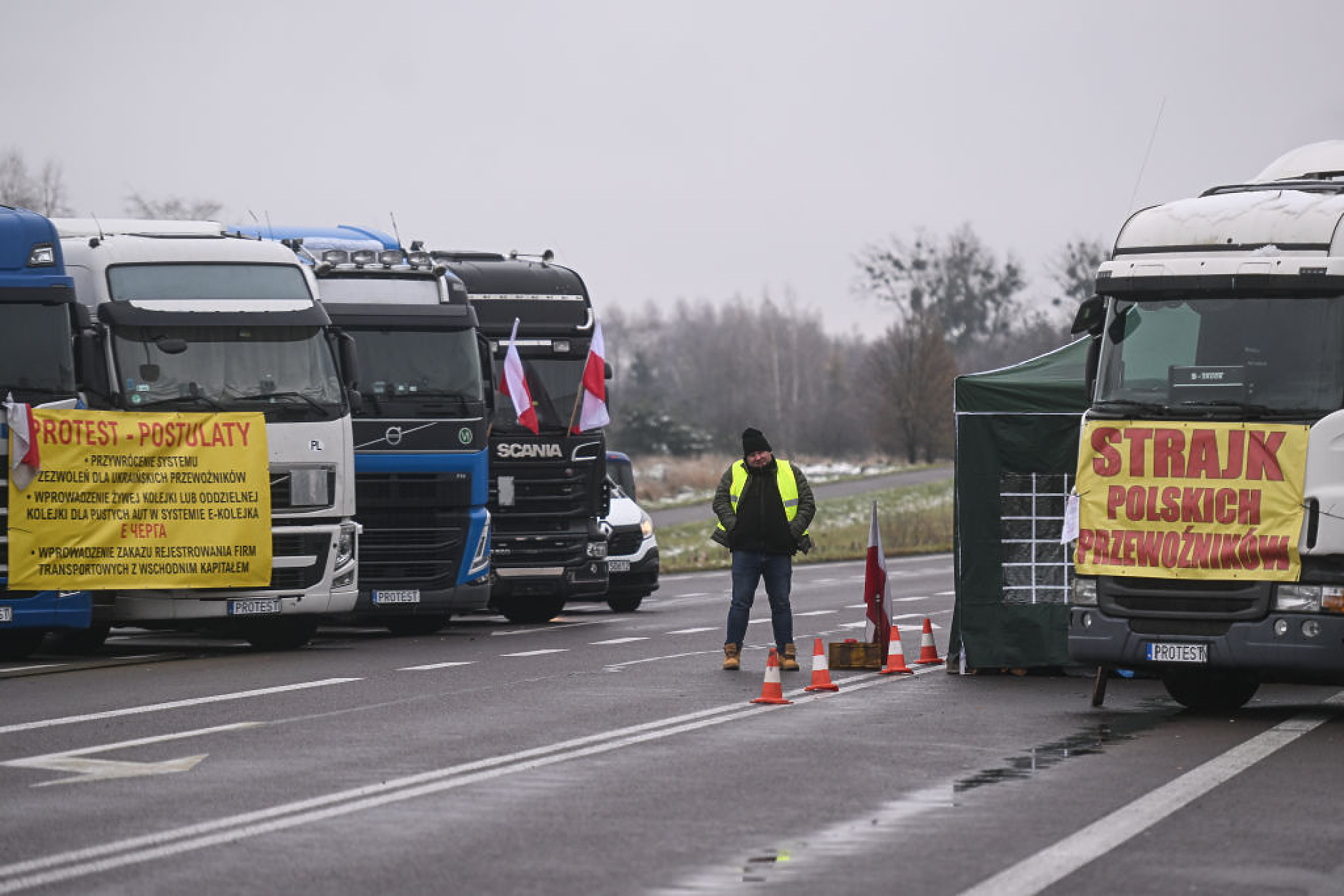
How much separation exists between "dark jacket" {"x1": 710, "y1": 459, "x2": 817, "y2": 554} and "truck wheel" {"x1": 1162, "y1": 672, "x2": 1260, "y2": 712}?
11.6 feet

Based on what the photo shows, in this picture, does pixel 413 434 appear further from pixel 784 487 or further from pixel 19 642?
pixel 784 487

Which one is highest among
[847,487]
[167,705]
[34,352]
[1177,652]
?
[34,352]

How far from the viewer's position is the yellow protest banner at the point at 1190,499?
14.2 m

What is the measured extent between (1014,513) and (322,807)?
8.65 meters

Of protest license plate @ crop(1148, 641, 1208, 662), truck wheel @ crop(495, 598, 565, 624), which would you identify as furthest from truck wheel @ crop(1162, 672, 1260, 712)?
truck wheel @ crop(495, 598, 565, 624)

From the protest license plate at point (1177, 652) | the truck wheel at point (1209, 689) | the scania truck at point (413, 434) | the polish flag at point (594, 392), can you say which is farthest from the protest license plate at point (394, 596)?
the protest license plate at point (1177, 652)

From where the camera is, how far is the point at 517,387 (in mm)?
24703

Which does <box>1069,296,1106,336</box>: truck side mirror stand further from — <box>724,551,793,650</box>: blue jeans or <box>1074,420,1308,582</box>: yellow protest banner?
<box>724,551,793,650</box>: blue jeans

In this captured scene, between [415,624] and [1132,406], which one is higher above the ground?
[1132,406]

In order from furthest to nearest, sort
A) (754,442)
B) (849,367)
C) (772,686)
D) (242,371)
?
(849,367) → (242,371) → (754,442) → (772,686)

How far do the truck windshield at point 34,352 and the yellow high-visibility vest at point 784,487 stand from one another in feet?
19.3

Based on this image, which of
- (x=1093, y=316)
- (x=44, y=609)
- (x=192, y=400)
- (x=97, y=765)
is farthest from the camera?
(x=192, y=400)

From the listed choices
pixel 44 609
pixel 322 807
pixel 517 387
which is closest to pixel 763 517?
pixel 44 609

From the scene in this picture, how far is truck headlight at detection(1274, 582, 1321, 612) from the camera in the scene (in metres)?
14.0
